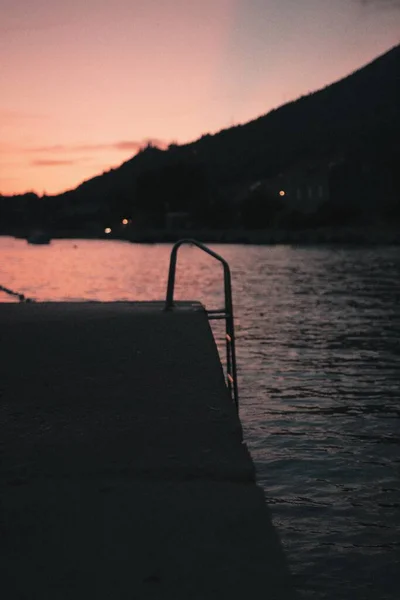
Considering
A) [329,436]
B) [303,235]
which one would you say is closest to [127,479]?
[329,436]

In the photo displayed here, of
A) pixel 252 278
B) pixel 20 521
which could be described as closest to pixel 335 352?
pixel 20 521

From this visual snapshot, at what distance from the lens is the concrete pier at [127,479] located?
130 inches

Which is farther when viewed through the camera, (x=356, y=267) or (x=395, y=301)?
(x=356, y=267)

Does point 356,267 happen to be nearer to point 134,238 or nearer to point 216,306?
point 216,306

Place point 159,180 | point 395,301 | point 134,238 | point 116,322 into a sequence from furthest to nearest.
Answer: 1. point 159,180
2. point 134,238
3. point 395,301
4. point 116,322

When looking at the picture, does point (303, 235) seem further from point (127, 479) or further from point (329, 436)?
point (127, 479)

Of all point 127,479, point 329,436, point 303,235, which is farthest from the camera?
point 303,235

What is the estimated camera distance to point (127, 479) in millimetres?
4359

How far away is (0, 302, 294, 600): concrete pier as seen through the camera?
3.30m

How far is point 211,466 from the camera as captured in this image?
14.8 feet

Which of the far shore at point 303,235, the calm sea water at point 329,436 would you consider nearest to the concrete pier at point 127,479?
the calm sea water at point 329,436

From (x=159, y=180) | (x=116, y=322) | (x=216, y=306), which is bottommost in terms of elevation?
(x=216, y=306)

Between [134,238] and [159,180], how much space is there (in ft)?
63.2

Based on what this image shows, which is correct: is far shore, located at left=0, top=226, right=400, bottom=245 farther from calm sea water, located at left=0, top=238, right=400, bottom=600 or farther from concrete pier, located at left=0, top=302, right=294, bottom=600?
concrete pier, located at left=0, top=302, right=294, bottom=600
